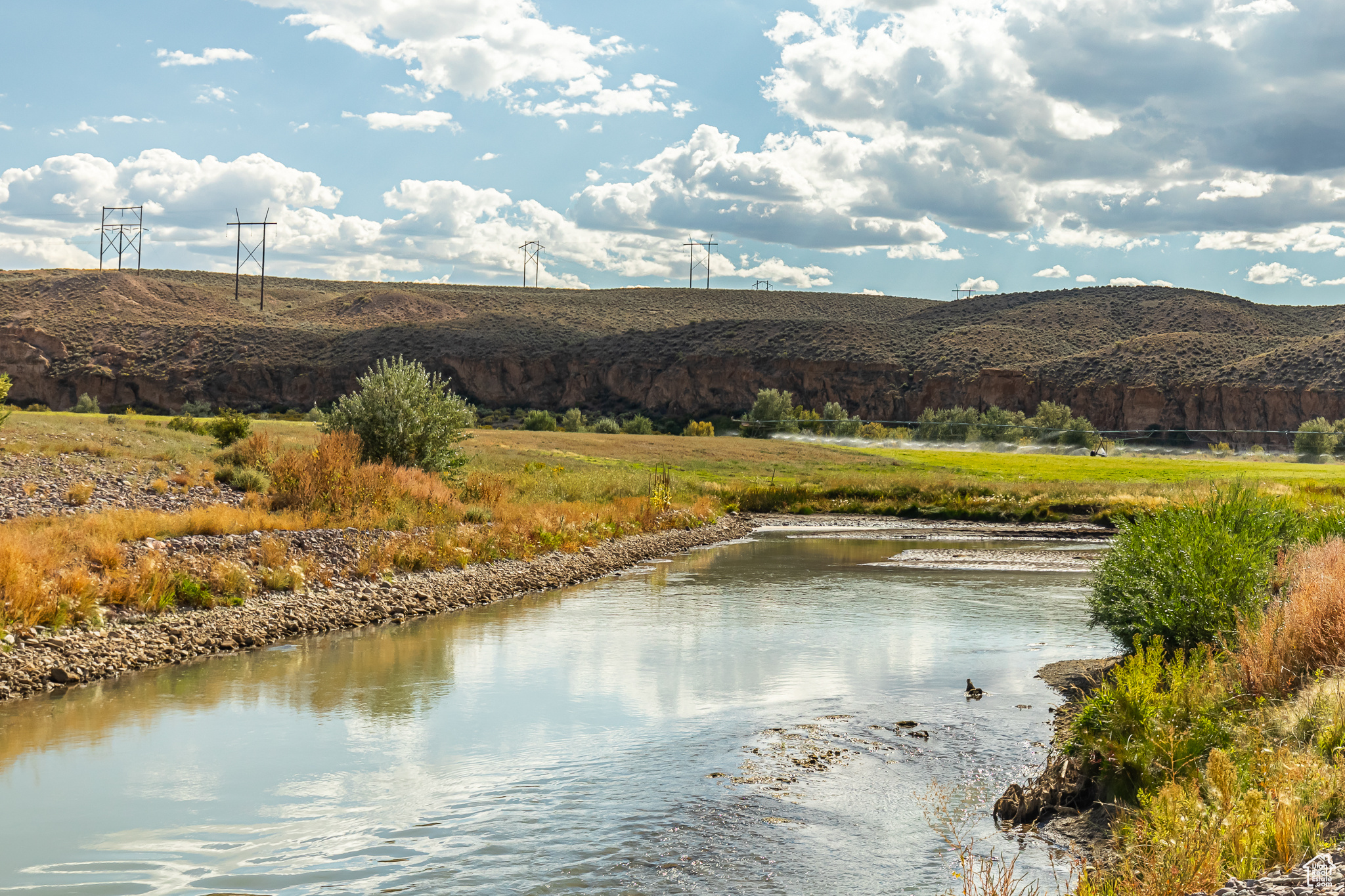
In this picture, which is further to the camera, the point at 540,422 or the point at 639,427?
the point at 639,427

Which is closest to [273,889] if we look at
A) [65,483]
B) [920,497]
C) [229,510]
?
[229,510]

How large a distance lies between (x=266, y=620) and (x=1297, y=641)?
1441cm

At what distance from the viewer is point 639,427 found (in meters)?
82.4

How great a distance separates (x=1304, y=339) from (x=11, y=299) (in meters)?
122

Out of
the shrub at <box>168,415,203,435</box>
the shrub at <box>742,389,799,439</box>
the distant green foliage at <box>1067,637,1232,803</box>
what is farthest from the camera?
the shrub at <box>742,389,799,439</box>

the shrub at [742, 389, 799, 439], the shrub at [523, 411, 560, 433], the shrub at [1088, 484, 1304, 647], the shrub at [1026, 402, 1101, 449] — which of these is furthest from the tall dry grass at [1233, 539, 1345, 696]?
the shrub at [523, 411, 560, 433]

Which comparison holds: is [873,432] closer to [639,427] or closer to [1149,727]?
[639,427]

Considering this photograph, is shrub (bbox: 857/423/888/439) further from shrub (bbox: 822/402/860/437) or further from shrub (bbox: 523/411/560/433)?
shrub (bbox: 523/411/560/433)

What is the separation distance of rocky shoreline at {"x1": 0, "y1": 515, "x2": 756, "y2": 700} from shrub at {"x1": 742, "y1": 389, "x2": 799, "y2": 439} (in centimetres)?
5579

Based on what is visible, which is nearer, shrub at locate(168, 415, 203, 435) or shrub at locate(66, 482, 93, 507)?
shrub at locate(66, 482, 93, 507)

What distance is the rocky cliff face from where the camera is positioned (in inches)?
3297

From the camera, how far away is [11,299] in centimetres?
10225

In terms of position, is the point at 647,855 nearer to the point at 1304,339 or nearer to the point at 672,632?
the point at 672,632

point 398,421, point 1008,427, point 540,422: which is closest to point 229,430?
point 398,421
